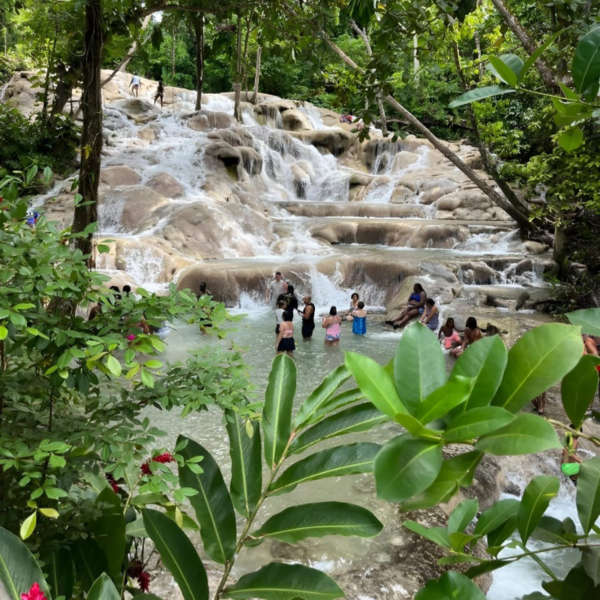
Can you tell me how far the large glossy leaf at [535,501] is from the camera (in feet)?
2.51

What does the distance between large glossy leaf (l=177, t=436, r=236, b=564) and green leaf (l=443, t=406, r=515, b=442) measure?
2.25 feet

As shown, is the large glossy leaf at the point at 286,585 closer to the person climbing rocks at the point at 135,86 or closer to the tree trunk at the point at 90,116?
the tree trunk at the point at 90,116

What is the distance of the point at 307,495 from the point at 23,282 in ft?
11.9

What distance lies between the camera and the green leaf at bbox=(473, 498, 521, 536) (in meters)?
0.83

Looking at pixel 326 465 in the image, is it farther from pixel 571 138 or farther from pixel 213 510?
pixel 571 138

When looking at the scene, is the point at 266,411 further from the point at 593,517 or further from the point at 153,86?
the point at 153,86

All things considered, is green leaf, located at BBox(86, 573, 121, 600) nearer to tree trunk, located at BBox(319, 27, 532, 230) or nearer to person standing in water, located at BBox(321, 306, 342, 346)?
tree trunk, located at BBox(319, 27, 532, 230)

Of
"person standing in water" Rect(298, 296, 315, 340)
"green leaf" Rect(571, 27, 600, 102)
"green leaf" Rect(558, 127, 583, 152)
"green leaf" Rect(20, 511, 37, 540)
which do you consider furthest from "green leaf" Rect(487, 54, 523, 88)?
"person standing in water" Rect(298, 296, 315, 340)

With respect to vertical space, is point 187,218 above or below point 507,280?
above

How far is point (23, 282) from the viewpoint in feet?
5.68

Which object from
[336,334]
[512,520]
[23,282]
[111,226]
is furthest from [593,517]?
[111,226]

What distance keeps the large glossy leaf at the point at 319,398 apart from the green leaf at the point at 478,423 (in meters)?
0.41

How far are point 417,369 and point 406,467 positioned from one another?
4.5 inches

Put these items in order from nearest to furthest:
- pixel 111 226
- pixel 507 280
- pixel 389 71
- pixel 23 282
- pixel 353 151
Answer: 1. pixel 23 282
2. pixel 389 71
3. pixel 507 280
4. pixel 111 226
5. pixel 353 151
